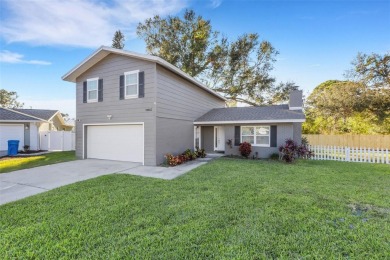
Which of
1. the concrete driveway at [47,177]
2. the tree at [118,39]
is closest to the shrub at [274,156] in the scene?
→ the concrete driveway at [47,177]

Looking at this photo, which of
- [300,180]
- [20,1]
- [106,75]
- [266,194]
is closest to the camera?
[266,194]

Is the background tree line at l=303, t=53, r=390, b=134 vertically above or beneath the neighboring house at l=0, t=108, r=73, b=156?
above

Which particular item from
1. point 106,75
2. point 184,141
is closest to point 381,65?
point 184,141

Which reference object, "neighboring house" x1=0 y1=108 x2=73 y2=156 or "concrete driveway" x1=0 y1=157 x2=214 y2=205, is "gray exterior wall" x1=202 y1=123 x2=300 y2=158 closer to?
"concrete driveway" x1=0 y1=157 x2=214 y2=205

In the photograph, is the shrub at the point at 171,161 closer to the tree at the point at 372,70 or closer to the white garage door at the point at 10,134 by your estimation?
the white garage door at the point at 10,134

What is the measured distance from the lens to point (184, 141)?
11.6 metres

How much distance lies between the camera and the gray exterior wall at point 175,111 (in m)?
9.41

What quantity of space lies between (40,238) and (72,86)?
11.6m

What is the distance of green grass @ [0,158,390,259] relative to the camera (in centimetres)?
268

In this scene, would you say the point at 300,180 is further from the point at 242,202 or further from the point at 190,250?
the point at 190,250

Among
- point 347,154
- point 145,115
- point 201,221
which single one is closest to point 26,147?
point 145,115

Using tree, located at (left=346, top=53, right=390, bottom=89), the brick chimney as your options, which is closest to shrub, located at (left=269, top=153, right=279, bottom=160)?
the brick chimney

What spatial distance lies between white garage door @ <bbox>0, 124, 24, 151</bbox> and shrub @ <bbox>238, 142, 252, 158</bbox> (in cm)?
1628

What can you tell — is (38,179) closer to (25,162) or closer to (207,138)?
(25,162)
